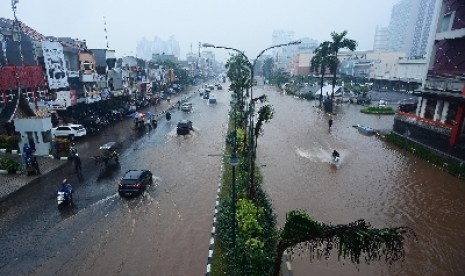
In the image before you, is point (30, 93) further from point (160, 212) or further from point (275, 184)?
point (275, 184)

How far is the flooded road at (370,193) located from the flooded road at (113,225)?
4.53 metres

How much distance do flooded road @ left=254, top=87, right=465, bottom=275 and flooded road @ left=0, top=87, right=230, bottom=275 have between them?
453 centimetres

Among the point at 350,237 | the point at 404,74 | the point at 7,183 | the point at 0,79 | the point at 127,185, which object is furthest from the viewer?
the point at 404,74

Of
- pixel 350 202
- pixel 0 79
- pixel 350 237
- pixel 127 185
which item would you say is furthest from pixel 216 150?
pixel 350 237

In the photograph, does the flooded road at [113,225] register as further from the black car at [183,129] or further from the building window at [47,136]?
the black car at [183,129]

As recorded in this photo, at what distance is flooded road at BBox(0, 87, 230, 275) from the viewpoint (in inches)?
491

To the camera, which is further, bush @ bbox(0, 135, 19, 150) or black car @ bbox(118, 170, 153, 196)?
bush @ bbox(0, 135, 19, 150)

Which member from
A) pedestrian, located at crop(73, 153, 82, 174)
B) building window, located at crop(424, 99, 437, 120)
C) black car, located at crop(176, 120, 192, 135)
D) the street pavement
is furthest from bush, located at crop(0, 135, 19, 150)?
building window, located at crop(424, 99, 437, 120)

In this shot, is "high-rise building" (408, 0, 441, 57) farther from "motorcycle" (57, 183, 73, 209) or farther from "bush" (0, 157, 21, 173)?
"motorcycle" (57, 183, 73, 209)

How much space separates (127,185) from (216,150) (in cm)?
1218

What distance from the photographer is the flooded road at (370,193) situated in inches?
512

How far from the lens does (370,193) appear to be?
20188mm

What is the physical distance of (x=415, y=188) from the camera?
69.6 feet

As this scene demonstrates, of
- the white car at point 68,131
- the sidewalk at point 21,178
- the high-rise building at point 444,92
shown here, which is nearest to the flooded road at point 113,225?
the sidewalk at point 21,178
